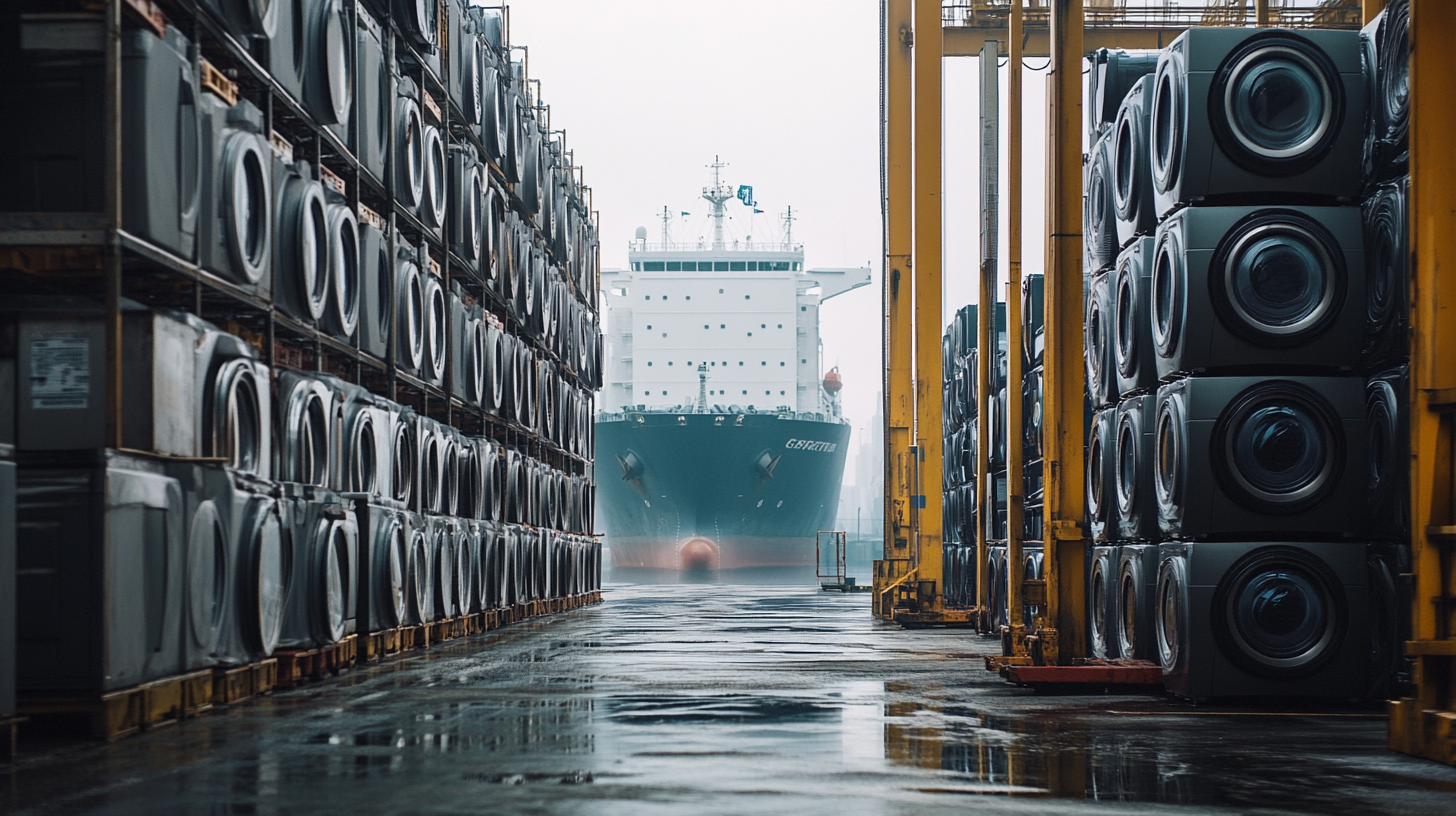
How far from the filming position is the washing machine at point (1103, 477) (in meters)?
10.2

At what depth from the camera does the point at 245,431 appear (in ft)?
28.0

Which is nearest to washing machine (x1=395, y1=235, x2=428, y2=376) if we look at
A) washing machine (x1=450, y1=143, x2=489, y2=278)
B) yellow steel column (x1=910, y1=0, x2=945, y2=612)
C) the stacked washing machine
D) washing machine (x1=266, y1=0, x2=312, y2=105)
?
washing machine (x1=450, y1=143, x2=489, y2=278)

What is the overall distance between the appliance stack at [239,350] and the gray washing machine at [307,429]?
0.08 ft

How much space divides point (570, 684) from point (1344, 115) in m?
5.98

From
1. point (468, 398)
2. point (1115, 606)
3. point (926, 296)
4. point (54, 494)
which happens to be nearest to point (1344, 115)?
point (1115, 606)

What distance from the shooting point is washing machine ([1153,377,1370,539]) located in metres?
8.34

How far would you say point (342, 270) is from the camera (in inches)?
408

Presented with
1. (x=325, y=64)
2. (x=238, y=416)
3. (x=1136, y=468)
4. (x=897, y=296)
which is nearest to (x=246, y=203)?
(x=238, y=416)

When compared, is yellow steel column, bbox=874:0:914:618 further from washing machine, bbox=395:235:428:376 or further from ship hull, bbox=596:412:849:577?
ship hull, bbox=596:412:849:577

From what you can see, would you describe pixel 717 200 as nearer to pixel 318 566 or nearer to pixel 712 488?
pixel 712 488

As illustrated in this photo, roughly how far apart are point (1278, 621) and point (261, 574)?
5.76 meters

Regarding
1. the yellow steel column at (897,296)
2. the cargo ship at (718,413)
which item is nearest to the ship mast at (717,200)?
the cargo ship at (718,413)

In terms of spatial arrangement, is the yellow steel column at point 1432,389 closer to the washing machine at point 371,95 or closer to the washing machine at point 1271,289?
the washing machine at point 1271,289

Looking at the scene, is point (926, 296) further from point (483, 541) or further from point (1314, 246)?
point (1314, 246)
